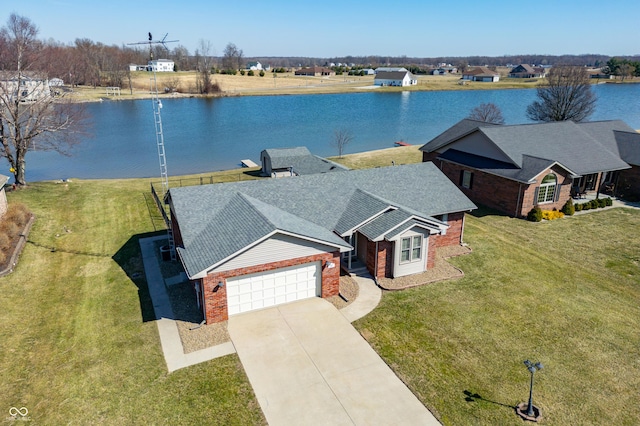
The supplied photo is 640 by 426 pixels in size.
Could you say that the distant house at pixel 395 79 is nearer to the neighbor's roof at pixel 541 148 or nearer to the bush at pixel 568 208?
the neighbor's roof at pixel 541 148

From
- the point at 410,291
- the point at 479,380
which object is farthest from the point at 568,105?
the point at 479,380

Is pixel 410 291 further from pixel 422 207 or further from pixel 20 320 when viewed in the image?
pixel 20 320

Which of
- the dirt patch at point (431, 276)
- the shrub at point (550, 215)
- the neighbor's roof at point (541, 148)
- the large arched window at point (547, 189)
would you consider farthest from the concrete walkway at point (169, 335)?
the large arched window at point (547, 189)

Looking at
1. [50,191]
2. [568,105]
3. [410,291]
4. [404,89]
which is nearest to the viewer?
[410,291]

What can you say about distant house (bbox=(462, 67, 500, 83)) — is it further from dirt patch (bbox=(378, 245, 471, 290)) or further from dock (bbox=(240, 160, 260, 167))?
dirt patch (bbox=(378, 245, 471, 290))

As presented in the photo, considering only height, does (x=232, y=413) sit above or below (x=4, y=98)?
below

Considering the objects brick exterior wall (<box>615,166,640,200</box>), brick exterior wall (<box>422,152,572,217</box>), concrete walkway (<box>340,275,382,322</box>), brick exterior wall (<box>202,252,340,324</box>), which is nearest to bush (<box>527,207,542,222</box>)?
brick exterior wall (<box>422,152,572,217</box>)

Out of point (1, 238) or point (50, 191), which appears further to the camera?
point (50, 191)
